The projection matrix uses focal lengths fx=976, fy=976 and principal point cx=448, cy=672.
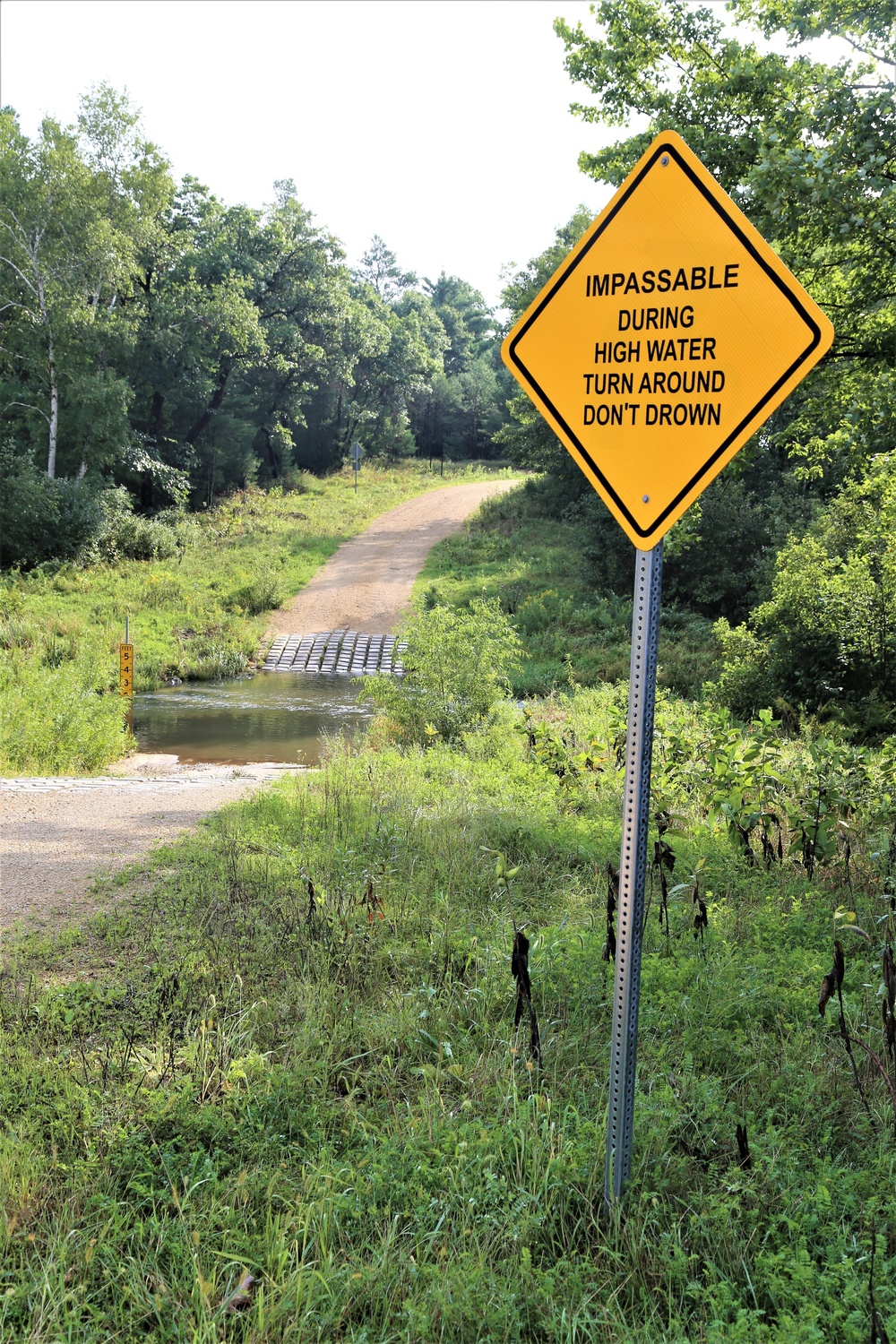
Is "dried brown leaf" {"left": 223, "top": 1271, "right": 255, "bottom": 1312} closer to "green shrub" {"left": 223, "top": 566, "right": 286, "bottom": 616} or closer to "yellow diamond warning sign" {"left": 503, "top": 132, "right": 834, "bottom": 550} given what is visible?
"yellow diamond warning sign" {"left": 503, "top": 132, "right": 834, "bottom": 550}

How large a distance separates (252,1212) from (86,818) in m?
5.36

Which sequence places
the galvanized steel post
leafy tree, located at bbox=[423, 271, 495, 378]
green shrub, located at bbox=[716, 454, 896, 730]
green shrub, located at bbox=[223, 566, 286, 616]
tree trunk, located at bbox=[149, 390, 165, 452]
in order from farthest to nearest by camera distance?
leafy tree, located at bbox=[423, 271, 495, 378] → tree trunk, located at bbox=[149, 390, 165, 452] → green shrub, located at bbox=[223, 566, 286, 616] → green shrub, located at bbox=[716, 454, 896, 730] → the galvanized steel post

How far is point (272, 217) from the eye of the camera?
3531cm

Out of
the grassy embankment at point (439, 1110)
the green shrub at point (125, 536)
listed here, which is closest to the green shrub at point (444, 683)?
the grassy embankment at point (439, 1110)

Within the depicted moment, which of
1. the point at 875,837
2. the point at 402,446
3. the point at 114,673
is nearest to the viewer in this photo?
the point at 875,837

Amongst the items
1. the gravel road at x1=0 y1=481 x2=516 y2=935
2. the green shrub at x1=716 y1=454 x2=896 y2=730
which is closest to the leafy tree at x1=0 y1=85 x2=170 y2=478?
the gravel road at x1=0 y1=481 x2=516 y2=935

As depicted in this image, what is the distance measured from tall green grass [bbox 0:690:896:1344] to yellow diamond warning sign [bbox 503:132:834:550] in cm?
185

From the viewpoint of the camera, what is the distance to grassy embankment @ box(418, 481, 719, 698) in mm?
18344

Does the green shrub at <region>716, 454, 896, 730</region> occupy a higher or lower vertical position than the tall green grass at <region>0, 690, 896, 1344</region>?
higher

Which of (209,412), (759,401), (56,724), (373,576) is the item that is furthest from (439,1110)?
(209,412)

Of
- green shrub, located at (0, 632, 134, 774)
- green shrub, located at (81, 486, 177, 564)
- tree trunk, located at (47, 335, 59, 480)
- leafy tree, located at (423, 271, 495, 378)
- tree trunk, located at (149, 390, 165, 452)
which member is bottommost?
green shrub, located at (0, 632, 134, 774)

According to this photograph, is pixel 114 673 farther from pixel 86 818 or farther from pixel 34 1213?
pixel 34 1213

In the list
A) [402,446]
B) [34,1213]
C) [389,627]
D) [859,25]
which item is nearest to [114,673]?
[389,627]

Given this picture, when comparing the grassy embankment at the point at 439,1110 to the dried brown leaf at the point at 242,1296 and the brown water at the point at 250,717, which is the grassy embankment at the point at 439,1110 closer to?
the dried brown leaf at the point at 242,1296
